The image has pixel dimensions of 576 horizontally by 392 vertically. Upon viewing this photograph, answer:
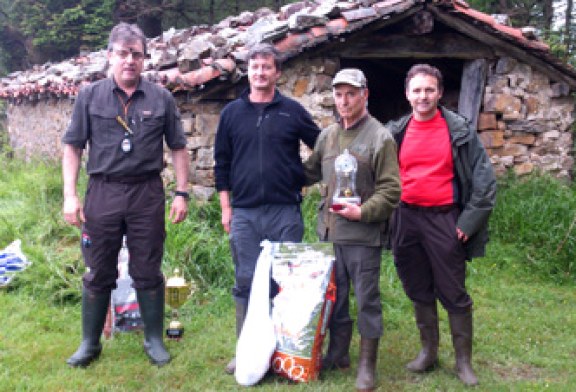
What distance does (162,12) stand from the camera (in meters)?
15.8

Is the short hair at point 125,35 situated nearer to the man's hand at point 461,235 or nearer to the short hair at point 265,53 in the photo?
the short hair at point 265,53

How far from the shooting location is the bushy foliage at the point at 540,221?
5477 millimetres

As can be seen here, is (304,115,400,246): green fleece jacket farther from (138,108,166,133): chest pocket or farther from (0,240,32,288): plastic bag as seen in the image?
(0,240,32,288): plastic bag

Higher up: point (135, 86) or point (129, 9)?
point (129, 9)

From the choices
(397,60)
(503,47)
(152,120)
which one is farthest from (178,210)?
(397,60)

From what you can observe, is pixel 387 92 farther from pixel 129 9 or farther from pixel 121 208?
pixel 129 9

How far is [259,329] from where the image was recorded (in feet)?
10.6

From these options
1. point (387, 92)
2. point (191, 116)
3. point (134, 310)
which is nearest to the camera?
point (134, 310)

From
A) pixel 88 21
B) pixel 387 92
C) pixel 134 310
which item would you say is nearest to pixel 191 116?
pixel 134 310

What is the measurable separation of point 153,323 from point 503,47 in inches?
208

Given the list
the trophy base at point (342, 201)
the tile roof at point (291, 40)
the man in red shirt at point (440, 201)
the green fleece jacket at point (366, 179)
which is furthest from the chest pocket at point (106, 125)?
the tile roof at point (291, 40)

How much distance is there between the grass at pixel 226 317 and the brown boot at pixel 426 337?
0.07 metres

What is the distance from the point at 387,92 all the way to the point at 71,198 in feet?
24.0

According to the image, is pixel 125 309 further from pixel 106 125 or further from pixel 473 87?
pixel 473 87
